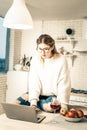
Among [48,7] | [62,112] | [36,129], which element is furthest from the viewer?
[48,7]

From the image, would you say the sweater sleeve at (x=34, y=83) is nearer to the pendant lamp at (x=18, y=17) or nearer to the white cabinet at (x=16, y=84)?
the pendant lamp at (x=18, y=17)

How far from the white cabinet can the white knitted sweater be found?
239cm

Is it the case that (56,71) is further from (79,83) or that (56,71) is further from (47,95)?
(79,83)

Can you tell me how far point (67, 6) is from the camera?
3.90 m

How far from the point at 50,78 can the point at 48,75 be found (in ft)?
0.12

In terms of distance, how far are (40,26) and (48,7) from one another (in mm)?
1250

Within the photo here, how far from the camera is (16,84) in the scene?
16.0 ft

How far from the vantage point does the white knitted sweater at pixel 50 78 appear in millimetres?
2346

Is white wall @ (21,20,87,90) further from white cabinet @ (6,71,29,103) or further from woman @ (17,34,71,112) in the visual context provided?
woman @ (17,34,71,112)

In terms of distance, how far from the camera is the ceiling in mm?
3699

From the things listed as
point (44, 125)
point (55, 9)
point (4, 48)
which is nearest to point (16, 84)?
point (4, 48)

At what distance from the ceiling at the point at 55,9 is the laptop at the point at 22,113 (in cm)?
227

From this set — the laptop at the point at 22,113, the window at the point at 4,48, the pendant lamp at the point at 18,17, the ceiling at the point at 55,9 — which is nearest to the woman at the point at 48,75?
the pendant lamp at the point at 18,17

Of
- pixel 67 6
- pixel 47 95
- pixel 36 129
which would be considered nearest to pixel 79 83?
pixel 67 6
